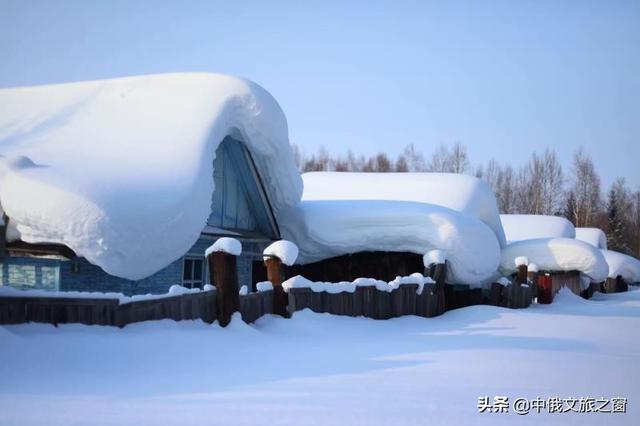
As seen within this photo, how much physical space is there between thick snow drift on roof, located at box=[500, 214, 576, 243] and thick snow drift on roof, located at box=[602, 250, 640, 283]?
17.3 feet

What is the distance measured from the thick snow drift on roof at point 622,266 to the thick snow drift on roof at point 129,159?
31069mm

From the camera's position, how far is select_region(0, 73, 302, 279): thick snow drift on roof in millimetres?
11008

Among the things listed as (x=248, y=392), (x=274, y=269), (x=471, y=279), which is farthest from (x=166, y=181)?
(x=471, y=279)

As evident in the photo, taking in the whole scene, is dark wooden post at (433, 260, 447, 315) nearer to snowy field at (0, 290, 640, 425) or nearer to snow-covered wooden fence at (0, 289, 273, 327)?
snowy field at (0, 290, 640, 425)

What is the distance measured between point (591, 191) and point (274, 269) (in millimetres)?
59294

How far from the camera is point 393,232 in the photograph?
18359 mm

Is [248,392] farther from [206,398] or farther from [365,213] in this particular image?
[365,213]

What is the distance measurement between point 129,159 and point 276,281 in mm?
3887

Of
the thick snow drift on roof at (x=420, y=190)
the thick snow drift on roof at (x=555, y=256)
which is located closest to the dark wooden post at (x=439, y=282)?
the thick snow drift on roof at (x=420, y=190)

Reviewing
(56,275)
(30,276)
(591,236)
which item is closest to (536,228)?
(591,236)

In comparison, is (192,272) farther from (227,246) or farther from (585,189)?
(585,189)

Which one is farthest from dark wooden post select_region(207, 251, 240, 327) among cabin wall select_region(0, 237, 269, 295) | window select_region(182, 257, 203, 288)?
window select_region(182, 257, 203, 288)

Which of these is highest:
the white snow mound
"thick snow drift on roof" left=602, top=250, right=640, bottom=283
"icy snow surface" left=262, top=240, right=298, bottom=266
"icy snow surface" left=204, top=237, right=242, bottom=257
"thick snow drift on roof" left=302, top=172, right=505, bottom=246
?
"thick snow drift on roof" left=302, top=172, right=505, bottom=246

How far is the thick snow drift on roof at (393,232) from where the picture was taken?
1816 cm
